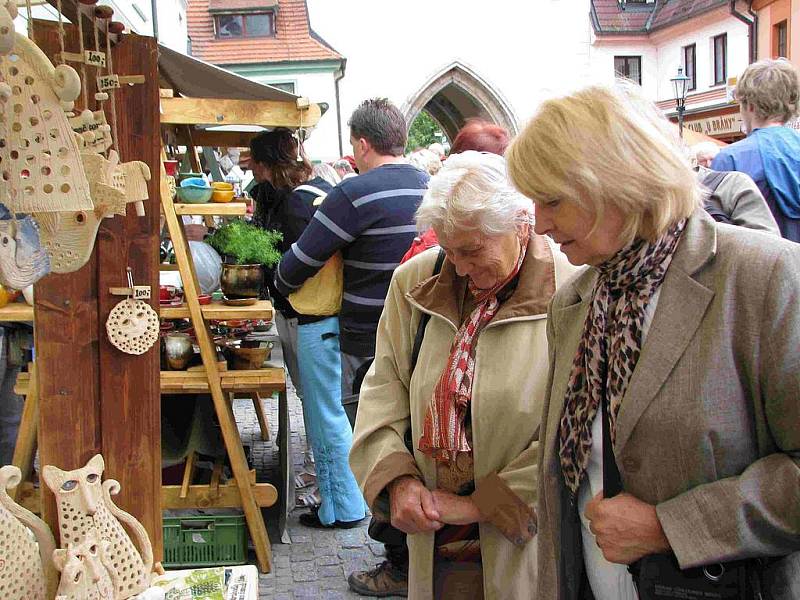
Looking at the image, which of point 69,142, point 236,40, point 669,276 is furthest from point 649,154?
point 236,40

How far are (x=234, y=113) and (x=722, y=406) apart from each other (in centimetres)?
293

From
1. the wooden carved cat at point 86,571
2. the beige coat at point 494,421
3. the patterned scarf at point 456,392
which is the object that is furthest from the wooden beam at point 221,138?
the wooden carved cat at point 86,571

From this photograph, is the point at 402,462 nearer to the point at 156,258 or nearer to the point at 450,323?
the point at 450,323

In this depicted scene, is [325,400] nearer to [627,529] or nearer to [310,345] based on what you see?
[310,345]

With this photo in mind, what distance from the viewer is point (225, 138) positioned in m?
5.97

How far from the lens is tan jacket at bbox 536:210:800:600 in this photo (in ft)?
4.88

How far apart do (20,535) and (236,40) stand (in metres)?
23.9

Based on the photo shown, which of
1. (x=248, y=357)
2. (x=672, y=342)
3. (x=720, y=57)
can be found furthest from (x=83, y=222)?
(x=720, y=57)

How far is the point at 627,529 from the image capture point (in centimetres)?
161

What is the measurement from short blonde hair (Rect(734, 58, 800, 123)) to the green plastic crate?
287 cm

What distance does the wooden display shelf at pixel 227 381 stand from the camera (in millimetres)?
4148

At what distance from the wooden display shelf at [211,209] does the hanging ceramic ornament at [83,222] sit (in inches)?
77.8

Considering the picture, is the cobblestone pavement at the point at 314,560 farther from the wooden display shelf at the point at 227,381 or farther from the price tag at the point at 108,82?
the price tag at the point at 108,82

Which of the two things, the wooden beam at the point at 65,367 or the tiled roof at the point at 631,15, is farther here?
the tiled roof at the point at 631,15
